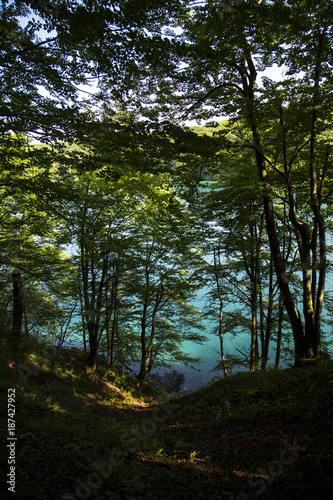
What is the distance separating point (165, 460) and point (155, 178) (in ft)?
33.8

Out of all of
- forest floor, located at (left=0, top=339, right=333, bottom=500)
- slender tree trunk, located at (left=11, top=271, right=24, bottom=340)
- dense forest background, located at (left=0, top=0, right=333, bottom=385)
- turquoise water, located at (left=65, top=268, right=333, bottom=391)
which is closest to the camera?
forest floor, located at (left=0, top=339, right=333, bottom=500)

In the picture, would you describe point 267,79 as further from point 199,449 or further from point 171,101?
Result: point 199,449

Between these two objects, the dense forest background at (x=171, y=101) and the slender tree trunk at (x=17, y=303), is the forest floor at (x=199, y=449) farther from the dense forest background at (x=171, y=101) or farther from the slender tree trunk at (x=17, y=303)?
the slender tree trunk at (x=17, y=303)

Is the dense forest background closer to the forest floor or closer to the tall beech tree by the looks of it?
the tall beech tree

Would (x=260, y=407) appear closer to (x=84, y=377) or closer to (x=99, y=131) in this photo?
(x=99, y=131)

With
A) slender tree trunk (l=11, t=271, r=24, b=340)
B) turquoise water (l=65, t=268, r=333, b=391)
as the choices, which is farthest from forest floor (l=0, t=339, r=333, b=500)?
turquoise water (l=65, t=268, r=333, b=391)

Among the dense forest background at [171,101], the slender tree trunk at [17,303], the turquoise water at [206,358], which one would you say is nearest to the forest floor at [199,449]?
the dense forest background at [171,101]

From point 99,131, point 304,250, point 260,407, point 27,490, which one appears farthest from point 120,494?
point 304,250

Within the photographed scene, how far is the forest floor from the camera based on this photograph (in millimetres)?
2531

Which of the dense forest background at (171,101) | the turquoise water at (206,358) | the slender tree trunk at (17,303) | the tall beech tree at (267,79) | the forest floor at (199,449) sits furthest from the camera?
the turquoise water at (206,358)

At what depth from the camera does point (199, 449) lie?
12.6 feet

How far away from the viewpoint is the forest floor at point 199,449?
8.30 ft

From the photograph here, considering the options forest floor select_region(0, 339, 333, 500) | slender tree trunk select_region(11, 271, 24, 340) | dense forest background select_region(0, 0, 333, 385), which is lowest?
forest floor select_region(0, 339, 333, 500)

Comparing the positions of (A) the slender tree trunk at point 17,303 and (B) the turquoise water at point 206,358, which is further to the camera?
(B) the turquoise water at point 206,358
